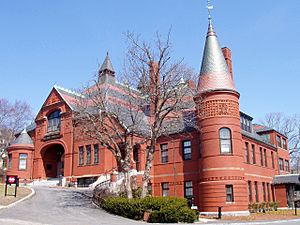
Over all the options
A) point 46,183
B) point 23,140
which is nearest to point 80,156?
point 46,183

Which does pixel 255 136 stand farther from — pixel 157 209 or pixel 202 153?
pixel 157 209

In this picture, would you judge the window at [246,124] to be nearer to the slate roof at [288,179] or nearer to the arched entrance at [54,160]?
the slate roof at [288,179]

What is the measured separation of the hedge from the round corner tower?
7.08 metres

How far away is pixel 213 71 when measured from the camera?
102ft

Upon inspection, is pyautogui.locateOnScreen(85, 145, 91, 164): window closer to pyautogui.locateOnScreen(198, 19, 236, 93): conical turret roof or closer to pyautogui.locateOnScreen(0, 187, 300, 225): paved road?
pyautogui.locateOnScreen(0, 187, 300, 225): paved road

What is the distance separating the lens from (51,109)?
1709 inches

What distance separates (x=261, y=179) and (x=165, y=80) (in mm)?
16930

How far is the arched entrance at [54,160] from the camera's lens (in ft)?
146

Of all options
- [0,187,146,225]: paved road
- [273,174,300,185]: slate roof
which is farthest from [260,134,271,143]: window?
[0,187,146,225]: paved road

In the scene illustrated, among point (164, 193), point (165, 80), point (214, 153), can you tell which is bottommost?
point (164, 193)

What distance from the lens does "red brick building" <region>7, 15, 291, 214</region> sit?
95.9ft

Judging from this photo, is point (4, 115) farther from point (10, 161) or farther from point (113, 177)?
point (113, 177)

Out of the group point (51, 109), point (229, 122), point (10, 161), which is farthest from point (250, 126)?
point (10, 161)

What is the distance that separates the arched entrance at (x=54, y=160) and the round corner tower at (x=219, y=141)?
2101cm
